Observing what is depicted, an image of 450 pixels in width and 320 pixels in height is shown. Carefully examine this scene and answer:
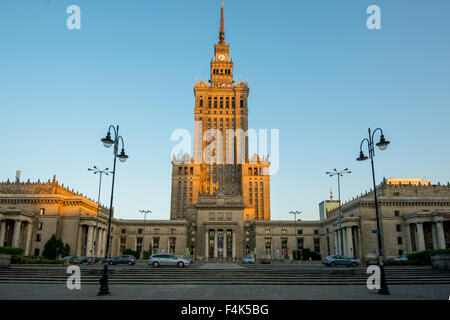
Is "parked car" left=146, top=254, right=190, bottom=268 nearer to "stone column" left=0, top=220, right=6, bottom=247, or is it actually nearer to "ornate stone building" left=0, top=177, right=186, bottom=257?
"ornate stone building" left=0, top=177, right=186, bottom=257

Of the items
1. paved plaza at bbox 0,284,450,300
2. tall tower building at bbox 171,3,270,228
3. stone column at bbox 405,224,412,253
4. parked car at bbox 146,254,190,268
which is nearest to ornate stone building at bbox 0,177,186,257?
parked car at bbox 146,254,190,268

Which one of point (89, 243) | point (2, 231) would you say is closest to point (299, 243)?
point (89, 243)

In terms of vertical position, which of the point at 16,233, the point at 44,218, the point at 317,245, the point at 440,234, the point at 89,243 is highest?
the point at 44,218

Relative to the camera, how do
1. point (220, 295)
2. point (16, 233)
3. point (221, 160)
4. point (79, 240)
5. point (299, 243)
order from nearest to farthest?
point (220, 295) → point (16, 233) → point (79, 240) → point (299, 243) → point (221, 160)

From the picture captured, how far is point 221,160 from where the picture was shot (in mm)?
149125

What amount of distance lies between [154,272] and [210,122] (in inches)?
Answer: 4924

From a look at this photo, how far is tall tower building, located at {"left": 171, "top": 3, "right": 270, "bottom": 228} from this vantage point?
146m

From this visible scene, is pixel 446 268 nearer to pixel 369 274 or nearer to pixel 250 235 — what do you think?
pixel 369 274

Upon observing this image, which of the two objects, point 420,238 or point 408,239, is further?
point 408,239

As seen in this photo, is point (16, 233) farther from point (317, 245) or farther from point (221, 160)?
point (221, 160)

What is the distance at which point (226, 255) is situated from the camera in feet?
334
